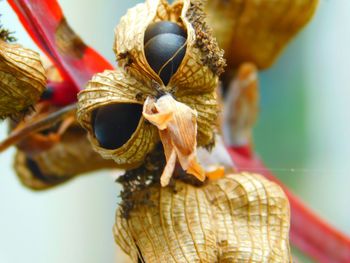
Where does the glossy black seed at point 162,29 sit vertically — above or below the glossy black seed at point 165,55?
above

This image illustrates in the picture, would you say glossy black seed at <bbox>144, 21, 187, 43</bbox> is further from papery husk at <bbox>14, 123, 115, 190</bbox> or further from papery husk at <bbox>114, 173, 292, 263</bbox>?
papery husk at <bbox>14, 123, 115, 190</bbox>

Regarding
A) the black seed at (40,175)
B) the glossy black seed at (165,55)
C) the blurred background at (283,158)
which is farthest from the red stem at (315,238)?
the glossy black seed at (165,55)

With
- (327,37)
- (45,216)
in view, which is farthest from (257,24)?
(45,216)

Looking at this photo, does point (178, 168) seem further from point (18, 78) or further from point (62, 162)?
point (62, 162)

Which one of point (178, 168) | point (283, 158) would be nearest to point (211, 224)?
point (178, 168)

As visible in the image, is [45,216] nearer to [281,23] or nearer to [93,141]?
[281,23]

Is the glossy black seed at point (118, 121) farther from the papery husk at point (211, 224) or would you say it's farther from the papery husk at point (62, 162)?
the papery husk at point (62, 162)
